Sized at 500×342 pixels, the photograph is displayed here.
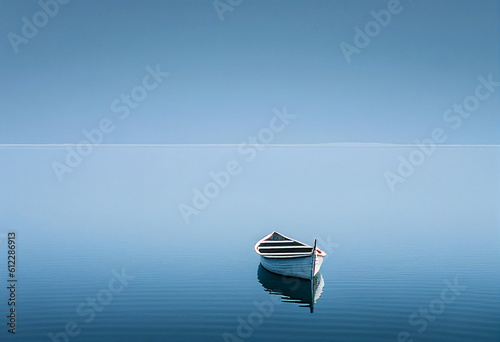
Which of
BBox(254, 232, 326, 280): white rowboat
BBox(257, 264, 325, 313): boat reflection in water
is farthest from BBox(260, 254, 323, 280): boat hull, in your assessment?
BBox(257, 264, 325, 313): boat reflection in water

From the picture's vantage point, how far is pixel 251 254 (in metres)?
48.3

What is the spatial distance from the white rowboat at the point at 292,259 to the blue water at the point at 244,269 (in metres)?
1.07

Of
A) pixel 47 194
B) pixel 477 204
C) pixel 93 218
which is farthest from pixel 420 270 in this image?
pixel 47 194

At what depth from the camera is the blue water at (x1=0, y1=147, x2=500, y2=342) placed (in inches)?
1097

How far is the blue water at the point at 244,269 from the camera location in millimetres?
27859

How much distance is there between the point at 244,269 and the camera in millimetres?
41750

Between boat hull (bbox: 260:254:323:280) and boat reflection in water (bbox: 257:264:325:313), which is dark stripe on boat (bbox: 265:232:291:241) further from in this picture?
boat hull (bbox: 260:254:323:280)

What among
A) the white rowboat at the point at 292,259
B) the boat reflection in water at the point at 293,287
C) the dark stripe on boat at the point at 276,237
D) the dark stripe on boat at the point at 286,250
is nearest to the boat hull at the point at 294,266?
the white rowboat at the point at 292,259

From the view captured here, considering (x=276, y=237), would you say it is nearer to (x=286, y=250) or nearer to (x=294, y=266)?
(x=286, y=250)

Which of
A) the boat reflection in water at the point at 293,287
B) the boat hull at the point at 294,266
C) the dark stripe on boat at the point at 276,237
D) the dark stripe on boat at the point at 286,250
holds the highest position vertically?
the dark stripe on boat at the point at 276,237

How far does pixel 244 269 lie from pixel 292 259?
5281 mm

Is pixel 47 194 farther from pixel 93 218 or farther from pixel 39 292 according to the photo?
pixel 39 292

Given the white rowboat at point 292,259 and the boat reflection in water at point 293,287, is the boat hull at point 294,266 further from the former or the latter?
the boat reflection in water at point 293,287

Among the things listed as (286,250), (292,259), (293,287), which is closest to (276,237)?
(286,250)
